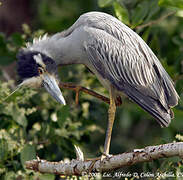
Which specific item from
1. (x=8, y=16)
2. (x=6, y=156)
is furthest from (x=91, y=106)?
(x=8, y=16)

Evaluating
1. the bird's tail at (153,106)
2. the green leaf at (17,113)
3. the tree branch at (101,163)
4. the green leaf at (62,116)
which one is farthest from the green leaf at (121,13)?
the tree branch at (101,163)

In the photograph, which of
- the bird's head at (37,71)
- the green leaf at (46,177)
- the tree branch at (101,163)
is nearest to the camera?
the tree branch at (101,163)

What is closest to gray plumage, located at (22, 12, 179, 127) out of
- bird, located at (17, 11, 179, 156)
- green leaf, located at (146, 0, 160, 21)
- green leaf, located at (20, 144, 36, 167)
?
bird, located at (17, 11, 179, 156)

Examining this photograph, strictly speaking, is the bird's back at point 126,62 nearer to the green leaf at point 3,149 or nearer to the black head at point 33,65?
the black head at point 33,65

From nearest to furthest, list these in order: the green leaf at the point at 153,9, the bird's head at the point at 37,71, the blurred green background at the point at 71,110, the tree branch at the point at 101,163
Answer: the tree branch at the point at 101,163 < the blurred green background at the point at 71,110 < the bird's head at the point at 37,71 < the green leaf at the point at 153,9

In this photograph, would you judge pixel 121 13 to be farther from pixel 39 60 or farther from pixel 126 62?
pixel 39 60

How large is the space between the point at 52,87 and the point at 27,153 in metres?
0.54

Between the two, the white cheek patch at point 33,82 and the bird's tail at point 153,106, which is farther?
the white cheek patch at point 33,82

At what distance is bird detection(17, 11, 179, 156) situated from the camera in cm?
380

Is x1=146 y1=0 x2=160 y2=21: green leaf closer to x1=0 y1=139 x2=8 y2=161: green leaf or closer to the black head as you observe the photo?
the black head

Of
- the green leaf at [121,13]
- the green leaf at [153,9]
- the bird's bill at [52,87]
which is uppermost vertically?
the green leaf at [153,9]

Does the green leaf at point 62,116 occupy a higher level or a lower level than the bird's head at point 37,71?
lower

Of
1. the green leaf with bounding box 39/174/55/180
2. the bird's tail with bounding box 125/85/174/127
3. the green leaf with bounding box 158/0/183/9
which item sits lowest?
the green leaf with bounding box 39/174/55/180

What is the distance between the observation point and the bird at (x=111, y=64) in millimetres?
3797
